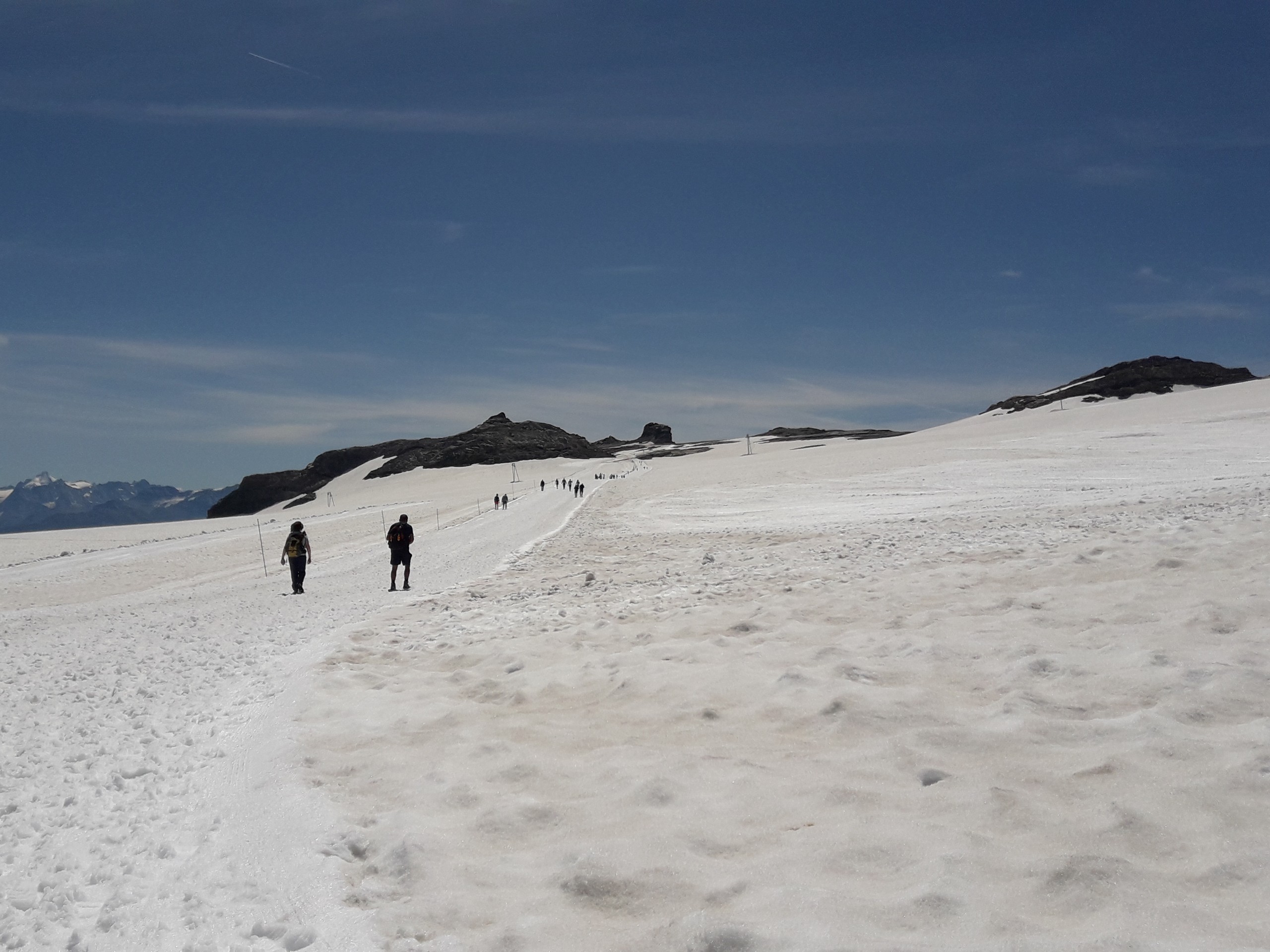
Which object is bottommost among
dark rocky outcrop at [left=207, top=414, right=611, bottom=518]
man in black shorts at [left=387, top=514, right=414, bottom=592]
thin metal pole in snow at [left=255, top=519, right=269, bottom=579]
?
thin metal pole in snow at [left=255, top=519, right=269, bottom=579]

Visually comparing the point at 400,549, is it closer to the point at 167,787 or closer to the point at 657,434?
the point at 167,787

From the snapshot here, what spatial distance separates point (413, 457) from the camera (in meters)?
128

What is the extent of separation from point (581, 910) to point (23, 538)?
60339 millimetres

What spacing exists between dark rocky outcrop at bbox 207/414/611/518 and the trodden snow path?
109756 millimetres

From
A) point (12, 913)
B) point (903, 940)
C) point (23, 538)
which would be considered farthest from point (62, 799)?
Answer: point (23, 538)

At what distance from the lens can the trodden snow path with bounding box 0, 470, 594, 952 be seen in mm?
3848

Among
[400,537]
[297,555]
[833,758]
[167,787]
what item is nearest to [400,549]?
[400,537]

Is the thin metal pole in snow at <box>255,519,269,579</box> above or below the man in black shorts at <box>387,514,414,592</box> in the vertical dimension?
below

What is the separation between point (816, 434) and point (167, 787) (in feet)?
523

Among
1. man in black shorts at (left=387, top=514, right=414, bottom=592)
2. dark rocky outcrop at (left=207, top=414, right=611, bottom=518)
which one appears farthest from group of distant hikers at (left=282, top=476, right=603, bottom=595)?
dark rocky outcrop at (left=207, top=414, right=611, bottom=518)

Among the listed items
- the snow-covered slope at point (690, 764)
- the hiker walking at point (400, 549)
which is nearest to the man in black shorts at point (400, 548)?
the hiker walking at point (400, 549)

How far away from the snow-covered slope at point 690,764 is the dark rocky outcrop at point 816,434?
131 m

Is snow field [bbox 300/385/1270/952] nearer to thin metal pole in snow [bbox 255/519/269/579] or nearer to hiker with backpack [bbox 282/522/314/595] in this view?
hiker with backpack [bbox 282/522/314/595]

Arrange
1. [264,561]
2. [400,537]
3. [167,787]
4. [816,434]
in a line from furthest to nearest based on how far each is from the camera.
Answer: [816,434] → [264,561] → [400,537] → [167,787]
